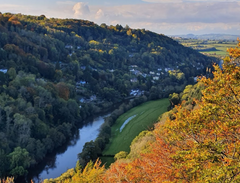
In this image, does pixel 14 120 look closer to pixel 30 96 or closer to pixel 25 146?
pixel 25 146

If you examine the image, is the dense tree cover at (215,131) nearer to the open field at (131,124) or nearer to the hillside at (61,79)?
the open field at (131,124)

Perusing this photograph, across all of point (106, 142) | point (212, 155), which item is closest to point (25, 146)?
point (106, 142)

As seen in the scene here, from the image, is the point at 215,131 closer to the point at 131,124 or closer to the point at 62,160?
the point at 62,160

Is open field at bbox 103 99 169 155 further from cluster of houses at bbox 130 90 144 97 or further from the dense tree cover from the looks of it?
the dense tree cover

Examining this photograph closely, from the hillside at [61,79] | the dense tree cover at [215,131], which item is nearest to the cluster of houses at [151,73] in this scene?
the hillside at [61,79]

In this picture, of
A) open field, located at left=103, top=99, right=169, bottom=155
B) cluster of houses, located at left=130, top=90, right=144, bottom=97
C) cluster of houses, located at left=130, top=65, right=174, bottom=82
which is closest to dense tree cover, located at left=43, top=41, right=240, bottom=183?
open field, located at left=103, top=99, right=169, bottom=155

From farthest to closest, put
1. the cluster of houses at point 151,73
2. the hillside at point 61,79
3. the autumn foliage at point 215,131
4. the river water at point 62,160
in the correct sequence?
the cluster of houses at point 151,73
the hillside at point 61,79
the river water at point 62,160
the autumn foliage at point 215,131
